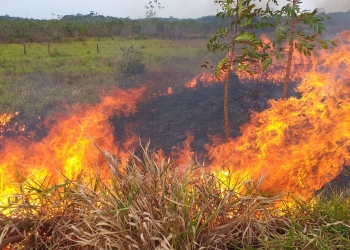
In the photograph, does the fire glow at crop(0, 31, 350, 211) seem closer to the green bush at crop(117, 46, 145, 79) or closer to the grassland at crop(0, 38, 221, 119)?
the grassland at crop(0, 38, 221, 119)

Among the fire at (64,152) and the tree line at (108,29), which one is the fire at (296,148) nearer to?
the fire at (64,152)

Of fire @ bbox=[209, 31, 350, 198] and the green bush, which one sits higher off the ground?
the green bush

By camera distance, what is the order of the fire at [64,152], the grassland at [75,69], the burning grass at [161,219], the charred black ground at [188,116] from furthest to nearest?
the grassland at [75,69] < the charred black ground at [188,116] < the fire at [64,152] < the burning grass at [161,219]

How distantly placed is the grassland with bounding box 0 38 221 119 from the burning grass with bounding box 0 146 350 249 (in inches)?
235

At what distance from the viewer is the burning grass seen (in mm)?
2482

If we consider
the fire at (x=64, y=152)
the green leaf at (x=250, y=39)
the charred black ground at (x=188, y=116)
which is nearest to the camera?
the fire at (x=64, y=152)

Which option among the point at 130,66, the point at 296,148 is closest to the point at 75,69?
the point at 130,66

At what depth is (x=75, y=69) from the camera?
1180 centimetres

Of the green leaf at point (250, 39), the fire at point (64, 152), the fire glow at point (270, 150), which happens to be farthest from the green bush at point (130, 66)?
the green leaf at point (250, 39)

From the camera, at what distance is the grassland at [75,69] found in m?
9.20

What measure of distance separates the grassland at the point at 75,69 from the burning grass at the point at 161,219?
5.96 metres

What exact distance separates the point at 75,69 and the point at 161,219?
33.1 ft

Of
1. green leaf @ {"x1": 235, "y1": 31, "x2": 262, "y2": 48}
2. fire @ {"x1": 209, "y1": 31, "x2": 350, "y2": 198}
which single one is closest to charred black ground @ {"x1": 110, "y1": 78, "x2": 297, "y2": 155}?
fire @ {"x1": 209, "y1": 31, "x2": 350, "y2": 198}

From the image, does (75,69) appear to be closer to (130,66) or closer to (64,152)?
(130,66)
